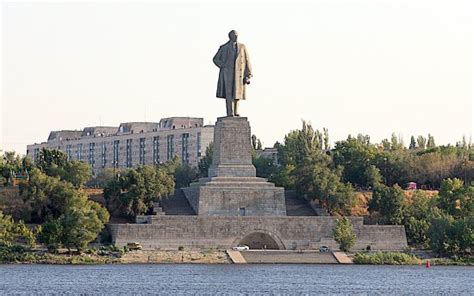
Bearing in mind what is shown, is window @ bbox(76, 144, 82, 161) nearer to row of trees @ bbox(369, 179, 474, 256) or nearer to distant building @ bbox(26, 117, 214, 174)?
distant building @ bbox(26, 117, 214, 174)

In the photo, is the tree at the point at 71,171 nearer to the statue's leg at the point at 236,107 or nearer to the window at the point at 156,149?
the statue's leg at the point at 236,107

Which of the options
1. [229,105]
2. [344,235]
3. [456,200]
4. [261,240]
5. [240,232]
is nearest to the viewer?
[344,235]

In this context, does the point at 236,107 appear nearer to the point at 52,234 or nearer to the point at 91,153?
the point at 52,234

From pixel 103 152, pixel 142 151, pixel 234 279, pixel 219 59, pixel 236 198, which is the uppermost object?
pixel 103 152

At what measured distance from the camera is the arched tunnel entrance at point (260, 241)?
70438mm

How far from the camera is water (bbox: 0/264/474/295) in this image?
51188mm

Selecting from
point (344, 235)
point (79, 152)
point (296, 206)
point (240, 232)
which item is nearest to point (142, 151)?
point (79, 152)

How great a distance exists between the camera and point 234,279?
186ft

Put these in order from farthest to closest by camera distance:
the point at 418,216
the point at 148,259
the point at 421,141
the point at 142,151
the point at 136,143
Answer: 1. the point at 136,143
2. the point at 142,151
3. the point at 421,141
4. the point at 418,216
5. the point at 148,259

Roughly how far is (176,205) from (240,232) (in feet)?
16.9

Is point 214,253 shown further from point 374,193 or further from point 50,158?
point 50,158

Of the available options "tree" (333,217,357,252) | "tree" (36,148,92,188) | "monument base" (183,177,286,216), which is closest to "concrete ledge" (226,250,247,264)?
"monument base" (183,177,286,216)

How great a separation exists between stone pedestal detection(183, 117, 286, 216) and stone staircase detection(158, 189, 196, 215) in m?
0.82

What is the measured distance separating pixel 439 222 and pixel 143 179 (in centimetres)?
1441
